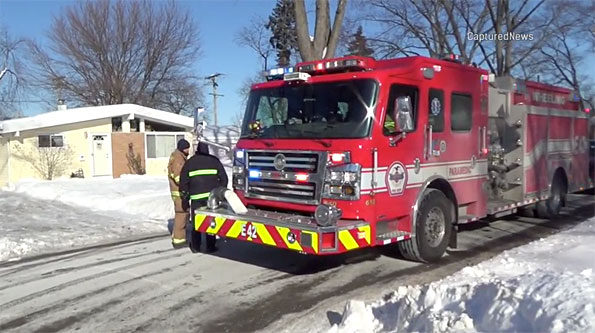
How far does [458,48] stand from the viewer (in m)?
29.6

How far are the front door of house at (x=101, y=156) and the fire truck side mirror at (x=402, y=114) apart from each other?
18821 mm

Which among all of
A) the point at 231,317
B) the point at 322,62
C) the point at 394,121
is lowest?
the point at 231,317

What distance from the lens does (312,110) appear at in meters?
6.58

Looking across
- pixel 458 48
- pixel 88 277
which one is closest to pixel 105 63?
pixel 458 48

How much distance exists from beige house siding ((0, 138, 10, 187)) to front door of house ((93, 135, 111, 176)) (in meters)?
3.27

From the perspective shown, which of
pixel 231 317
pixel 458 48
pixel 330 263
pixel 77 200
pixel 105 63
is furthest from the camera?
pixel 105 63

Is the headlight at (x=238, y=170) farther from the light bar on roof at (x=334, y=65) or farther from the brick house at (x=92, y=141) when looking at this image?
the brick house at (x=92, y=141)

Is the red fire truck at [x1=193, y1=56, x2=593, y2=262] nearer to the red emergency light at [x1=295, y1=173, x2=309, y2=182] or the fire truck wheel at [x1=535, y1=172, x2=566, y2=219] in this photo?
the red emergency light at [x1=295, y1=173, x2=309, y2=182]

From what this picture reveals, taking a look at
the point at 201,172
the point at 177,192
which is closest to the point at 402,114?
the point at 201,172

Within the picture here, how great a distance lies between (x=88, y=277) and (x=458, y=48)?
1064 inches

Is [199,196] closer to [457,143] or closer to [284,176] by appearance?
[284,176]

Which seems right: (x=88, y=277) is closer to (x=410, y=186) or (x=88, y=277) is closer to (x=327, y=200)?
(x=327, y=200)

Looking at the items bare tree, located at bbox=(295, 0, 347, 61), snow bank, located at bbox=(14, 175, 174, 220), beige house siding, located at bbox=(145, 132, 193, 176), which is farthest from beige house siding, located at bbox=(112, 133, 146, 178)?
bare tree, located at bbox=(295, 0, 347, 61)

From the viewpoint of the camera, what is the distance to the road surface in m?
4.98
